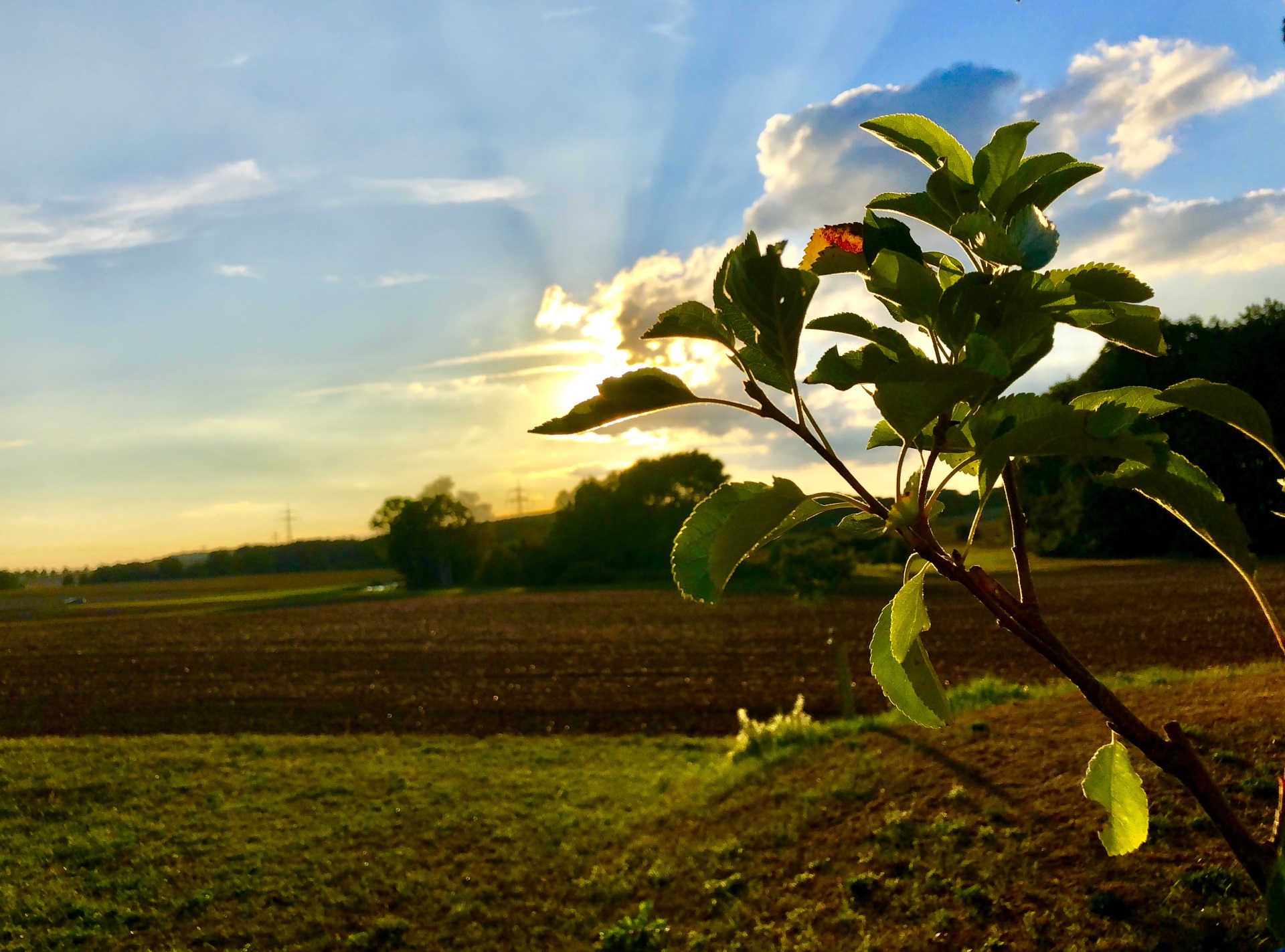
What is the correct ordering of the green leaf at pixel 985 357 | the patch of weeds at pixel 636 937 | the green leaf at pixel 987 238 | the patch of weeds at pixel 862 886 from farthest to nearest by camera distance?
1. the patch of weeds at pixel 636 937
2. the patch of weeds at pixel 862 886
3. the green leaf at pixel 987 238
4. the green leaf at pixel 985 357

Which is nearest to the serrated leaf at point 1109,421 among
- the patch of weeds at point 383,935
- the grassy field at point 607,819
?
the grassy field at point 607,819

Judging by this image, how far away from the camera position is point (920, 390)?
68 cm

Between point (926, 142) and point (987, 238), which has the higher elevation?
point (926, 142)

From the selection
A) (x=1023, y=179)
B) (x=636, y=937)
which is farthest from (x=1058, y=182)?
(x=636, y=937)

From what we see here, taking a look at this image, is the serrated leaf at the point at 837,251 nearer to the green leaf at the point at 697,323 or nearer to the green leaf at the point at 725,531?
the green leaf at the point at 697,323

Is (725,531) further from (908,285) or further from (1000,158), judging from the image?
(1000,158)

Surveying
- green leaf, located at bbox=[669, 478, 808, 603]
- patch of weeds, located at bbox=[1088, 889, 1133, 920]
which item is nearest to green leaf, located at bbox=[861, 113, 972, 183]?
green leaf, located at bbox=[669, 478, 808, 603]

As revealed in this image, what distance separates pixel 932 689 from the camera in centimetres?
91

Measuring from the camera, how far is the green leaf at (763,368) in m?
0.77

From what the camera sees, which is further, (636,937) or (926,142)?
(636,937)

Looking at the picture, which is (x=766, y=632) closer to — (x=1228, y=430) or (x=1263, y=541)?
(x=1228, y=430)

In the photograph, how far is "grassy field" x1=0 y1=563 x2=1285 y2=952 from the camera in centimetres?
401

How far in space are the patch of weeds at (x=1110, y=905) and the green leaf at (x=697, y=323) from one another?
3796mm

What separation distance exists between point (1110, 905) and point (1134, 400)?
3569 millimetres
